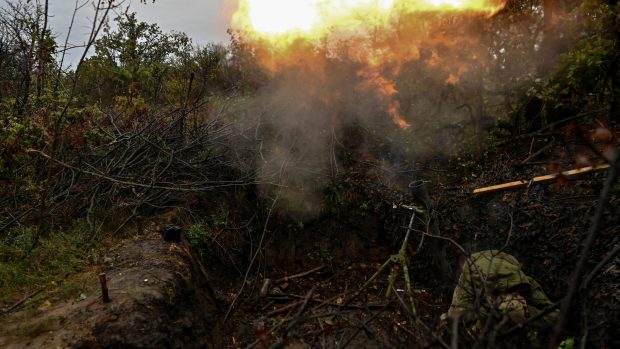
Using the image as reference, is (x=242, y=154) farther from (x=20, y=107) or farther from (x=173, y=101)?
(x=173, y=101)

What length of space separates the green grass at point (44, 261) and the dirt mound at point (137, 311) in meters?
0.24

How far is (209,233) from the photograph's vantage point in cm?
582

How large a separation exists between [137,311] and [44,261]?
179cm

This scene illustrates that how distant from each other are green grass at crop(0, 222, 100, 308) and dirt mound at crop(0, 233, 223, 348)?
0.24m

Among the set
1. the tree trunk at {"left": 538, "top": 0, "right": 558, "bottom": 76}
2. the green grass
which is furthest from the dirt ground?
the tree trunk at {"left": 538, "top": 0, "right": 558, "bottom": 76}

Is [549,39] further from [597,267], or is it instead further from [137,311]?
[137,311]

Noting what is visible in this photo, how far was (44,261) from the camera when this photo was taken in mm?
4441

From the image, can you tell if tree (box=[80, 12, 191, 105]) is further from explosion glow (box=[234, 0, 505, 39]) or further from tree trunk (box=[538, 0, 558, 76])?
tree trunk (box=[538, 0, 558, 76])

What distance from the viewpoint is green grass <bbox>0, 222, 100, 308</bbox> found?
13.0 feet

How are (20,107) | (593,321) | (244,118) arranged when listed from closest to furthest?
(593,321) < (20,107) < (244,118)

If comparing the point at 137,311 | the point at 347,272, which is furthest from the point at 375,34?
the point at 137,311

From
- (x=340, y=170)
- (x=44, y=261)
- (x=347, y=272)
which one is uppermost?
(x=340, y=170)

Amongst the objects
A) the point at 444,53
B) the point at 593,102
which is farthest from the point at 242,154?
the point at 593,102

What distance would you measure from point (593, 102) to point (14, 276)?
9.26 metres
